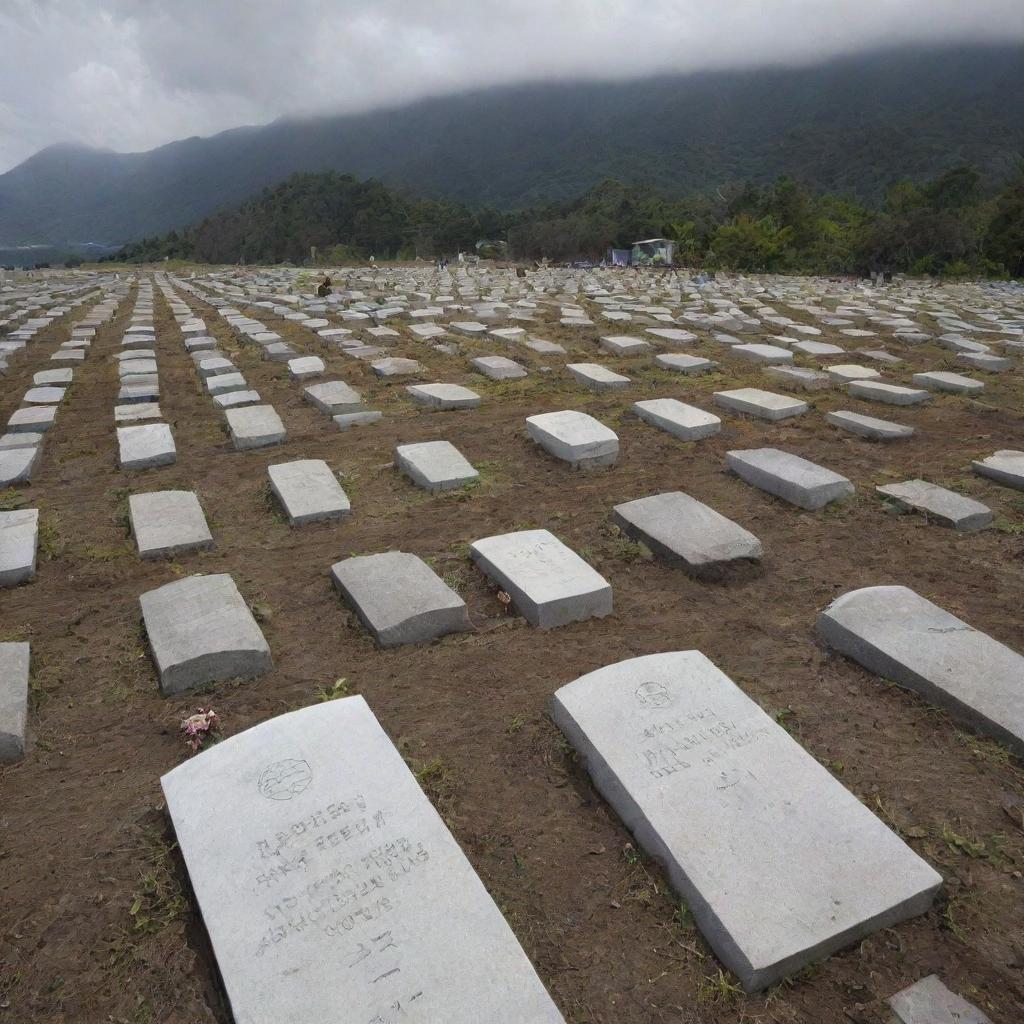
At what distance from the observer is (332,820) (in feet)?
5.86

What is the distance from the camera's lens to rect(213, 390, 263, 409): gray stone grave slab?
18.9 feet

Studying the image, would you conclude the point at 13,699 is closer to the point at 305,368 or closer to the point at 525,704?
the point at 525,704

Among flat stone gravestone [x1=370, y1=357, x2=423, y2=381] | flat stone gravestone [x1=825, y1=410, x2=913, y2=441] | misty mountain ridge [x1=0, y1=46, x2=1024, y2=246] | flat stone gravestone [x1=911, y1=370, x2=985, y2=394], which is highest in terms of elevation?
misty mountain ridge [x1=0, y1=46, x2=1024, y2=246]

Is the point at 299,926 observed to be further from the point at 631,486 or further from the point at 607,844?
the point at 631,486

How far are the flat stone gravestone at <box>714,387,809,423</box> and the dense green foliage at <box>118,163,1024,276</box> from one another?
20805 mm

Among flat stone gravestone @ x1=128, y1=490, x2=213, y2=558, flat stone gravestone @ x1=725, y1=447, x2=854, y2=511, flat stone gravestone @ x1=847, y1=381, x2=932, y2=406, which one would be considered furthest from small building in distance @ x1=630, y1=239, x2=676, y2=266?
flat stone gravestone @ x1=128, y1=490, x2=213, y2=558

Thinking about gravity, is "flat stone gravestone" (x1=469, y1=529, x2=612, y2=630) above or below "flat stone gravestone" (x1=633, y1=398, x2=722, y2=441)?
above

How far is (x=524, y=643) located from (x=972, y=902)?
151 centimetres

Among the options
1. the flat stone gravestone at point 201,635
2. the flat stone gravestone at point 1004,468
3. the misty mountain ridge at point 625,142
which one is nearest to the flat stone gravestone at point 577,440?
the flat stone gravestone at point 1004,468

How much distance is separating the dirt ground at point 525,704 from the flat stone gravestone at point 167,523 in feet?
0.29

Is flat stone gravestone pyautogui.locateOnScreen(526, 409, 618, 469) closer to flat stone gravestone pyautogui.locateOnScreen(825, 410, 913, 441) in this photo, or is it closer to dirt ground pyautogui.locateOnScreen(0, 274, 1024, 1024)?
dirt ground pyautogui.locateOnScreen(0, 274, 1024, 1024)

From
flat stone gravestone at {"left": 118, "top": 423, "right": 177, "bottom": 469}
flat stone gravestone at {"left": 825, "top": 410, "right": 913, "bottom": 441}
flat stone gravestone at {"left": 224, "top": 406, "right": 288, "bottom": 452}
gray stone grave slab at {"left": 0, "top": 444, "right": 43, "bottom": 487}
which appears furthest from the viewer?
flat stone gravestone at {"left": 224, "top": 406, "right": 288, "bottom": 452}

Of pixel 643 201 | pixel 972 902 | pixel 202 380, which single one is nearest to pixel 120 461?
pixel 202 380

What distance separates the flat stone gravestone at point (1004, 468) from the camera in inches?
153
